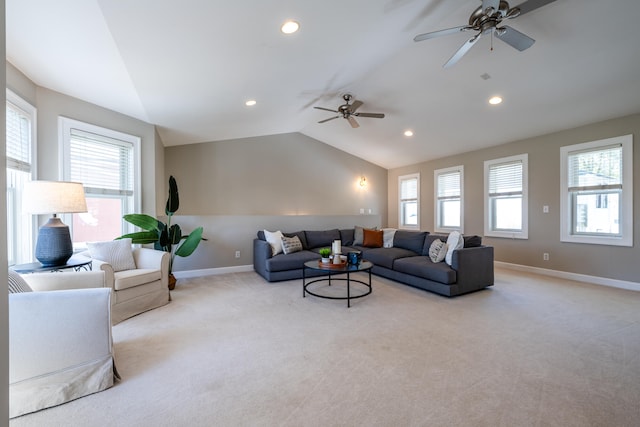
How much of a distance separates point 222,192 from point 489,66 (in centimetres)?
501

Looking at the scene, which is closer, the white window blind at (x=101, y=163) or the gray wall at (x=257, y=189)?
the white window blind at (x=101, y=163)

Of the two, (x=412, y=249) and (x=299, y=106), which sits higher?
(x=299, y=106)

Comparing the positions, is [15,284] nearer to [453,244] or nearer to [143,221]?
[143,221]

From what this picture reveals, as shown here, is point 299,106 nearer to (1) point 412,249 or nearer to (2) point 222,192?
(2) point 222,192

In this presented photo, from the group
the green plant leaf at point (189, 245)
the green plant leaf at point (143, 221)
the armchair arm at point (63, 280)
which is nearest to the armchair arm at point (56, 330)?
the armchair arm at point (63, 280)

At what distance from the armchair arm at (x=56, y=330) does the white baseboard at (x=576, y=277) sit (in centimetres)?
615

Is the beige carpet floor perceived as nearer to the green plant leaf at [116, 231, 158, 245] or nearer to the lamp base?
the lamp base

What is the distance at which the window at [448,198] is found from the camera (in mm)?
6348

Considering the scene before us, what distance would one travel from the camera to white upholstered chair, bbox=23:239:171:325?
2.43 metres

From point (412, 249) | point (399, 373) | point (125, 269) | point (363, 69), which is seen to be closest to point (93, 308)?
point (125, 269)

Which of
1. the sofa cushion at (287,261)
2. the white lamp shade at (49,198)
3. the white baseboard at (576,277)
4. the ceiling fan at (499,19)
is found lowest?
the white baseboard at (576,277)

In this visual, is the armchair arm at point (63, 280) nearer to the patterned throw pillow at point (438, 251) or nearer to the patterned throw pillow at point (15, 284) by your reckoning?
the patterned throw pillow at point (15, 284)

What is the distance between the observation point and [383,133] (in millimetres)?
6035

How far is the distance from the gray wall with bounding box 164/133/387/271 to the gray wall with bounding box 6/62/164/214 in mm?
844
